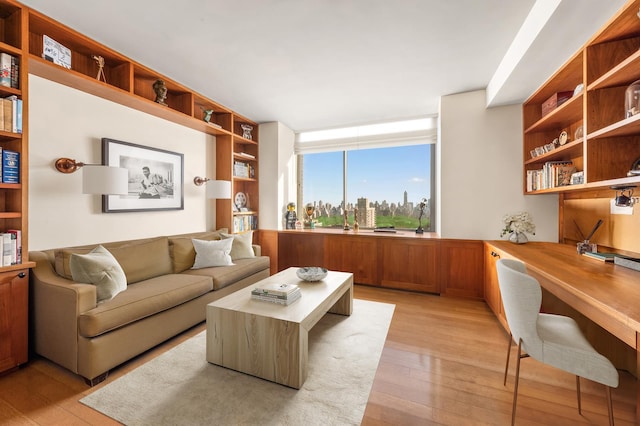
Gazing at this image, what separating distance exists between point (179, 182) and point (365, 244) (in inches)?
106

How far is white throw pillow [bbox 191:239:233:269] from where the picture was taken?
308cm

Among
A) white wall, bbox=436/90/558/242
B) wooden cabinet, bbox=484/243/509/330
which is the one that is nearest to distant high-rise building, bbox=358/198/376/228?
white wall, bbox=436/90/558/242

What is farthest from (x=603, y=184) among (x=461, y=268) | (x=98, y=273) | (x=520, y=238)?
(x=98, y=273)

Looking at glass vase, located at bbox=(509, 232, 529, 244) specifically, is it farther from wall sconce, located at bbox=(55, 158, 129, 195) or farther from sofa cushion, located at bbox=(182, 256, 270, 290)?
wall sconce, located at bbox=(55, 158, 129, 195)

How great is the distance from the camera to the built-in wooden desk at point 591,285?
110 cm

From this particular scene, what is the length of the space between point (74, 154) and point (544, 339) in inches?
147

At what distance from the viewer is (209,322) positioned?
1.96 meters

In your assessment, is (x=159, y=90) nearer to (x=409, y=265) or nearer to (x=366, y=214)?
(x=366, y=214)

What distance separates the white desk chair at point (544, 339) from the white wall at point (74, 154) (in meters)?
3.40

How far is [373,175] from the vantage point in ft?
15.2

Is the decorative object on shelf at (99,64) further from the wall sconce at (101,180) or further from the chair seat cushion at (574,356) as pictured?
the chair seat cushion at (574,356)

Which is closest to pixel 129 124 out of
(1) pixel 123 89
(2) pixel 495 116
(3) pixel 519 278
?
(1) pixel 123 89

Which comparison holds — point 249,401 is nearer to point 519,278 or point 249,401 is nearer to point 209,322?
point 209,322

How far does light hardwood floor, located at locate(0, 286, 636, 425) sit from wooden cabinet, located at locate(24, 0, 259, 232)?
5.60ft
